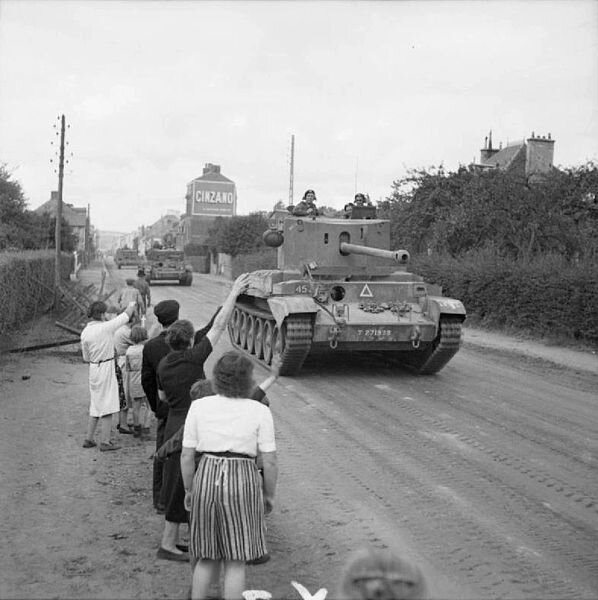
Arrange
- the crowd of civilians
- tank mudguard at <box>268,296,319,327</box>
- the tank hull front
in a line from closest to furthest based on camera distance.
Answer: the crowd of civilians, tank mudguard at <box>268,296,319,327</box>, the tank hull front

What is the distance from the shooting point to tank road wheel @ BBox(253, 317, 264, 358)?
14039 millimetres

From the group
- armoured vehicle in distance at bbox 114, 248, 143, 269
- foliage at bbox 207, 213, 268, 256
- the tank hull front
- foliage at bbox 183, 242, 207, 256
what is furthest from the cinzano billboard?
the tank hull front

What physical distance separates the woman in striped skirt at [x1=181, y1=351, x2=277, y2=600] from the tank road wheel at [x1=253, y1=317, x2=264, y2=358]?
988 centimetres

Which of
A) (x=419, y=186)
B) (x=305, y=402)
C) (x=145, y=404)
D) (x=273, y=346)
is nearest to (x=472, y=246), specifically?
(x=419, y=186)

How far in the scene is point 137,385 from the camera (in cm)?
821

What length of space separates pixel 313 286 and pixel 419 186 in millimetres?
18493

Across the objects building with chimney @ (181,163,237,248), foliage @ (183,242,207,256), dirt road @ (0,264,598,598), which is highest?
building with chimney @ (181,163,237,248)

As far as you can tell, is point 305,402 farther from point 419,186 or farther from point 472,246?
point 419,186

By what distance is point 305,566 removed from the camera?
16.4 feet

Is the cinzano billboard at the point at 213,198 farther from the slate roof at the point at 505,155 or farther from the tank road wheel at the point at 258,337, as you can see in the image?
the tank road wheel at the point at 258,337

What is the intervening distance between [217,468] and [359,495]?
2.65 metres

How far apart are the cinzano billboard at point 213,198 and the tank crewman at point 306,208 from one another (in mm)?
80868

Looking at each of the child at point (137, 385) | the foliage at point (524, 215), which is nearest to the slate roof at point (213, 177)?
the foliage at point (524, 215)

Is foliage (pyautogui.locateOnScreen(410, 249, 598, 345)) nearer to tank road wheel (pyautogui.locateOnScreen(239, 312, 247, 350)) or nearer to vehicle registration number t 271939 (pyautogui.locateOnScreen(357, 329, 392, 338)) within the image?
vehicle registration number t 271939 (pyautogui.locateOnScreen(357, 329, 392, 338))
